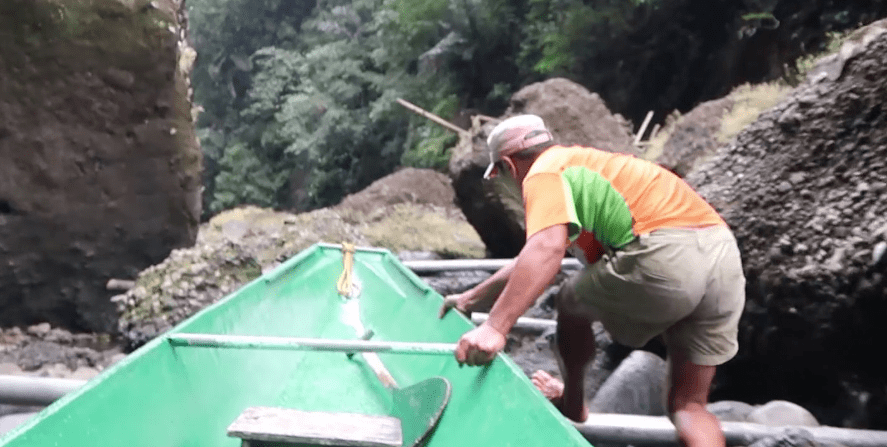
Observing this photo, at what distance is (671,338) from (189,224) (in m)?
5.26

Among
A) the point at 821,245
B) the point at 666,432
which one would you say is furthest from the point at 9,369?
the point at 821,245

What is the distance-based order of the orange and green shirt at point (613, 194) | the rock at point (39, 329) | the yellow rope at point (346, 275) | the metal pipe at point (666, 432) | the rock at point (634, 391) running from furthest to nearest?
the rock at point (39, 329) < the yellow rope at point (346, 275) < the rock at point (634, 391) < the metal pipe at point (666, 432) < the orange and green shirt at point (613, 194)

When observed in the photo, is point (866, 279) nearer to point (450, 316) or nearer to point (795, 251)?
Result: point (795, 251)

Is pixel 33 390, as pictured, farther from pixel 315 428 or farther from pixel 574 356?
pixel 574 356

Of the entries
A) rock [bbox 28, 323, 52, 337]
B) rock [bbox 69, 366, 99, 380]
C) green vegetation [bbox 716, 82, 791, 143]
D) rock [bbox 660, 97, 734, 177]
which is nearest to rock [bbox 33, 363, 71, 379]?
rock [bbox 69, 366, 99, 380]

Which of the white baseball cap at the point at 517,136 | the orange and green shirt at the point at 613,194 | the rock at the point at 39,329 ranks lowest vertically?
the rock at the point at 39,329

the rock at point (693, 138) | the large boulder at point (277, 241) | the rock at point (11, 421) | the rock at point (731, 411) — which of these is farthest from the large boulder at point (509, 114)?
the rock at point (11, 421)

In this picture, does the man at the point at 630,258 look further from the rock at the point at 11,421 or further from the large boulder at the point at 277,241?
the large boulder at the point at 277,241

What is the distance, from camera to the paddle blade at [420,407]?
2193 millimetres

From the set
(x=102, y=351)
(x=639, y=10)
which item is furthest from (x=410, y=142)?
(x=102, y=351)

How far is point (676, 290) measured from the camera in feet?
6.60

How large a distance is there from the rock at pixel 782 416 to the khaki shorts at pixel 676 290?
1.09 metres

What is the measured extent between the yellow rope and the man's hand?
206 centimetres

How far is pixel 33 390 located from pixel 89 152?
314cm
